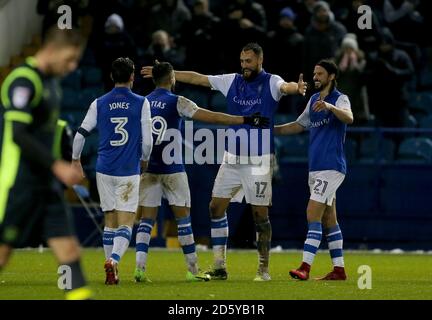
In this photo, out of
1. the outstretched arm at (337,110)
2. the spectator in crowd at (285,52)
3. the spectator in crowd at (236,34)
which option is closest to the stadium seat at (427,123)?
the spectator in crowd at (285,52)

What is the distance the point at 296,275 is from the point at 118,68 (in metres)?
3.08

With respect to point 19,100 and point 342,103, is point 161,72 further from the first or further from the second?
point 19,100

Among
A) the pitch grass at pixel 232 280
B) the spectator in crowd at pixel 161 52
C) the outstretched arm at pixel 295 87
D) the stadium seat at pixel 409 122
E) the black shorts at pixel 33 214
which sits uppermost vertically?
the spectator in crowd at pixel 161 52

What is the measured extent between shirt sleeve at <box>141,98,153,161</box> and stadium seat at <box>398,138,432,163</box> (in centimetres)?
839

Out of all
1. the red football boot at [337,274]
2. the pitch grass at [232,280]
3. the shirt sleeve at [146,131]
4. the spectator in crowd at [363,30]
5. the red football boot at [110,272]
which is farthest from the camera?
the spectator in crowd at [363,30]

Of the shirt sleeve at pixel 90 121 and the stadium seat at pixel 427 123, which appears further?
the stadium seat at pixel 427 123

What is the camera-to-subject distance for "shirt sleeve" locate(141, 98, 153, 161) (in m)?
12.9

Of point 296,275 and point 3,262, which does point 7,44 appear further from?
point 3,262

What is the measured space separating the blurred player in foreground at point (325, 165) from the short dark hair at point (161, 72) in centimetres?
166

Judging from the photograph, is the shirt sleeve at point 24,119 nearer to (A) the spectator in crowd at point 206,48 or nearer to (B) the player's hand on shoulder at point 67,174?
(B) the player's hand on shoulder at point 67,174

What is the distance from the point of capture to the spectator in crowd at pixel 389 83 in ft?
68.5

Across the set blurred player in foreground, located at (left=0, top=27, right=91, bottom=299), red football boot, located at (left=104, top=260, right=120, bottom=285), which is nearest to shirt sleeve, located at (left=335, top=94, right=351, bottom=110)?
red football boot, located at (left=104, top=260, right=120, bottom=285)

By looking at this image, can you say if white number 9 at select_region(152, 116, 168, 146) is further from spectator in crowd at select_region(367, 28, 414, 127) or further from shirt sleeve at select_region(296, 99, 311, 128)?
spectator in crowd at select_region(367, 28, 414, 127)

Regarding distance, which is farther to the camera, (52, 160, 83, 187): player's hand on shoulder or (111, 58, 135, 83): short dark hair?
(111, 58, 135, 83): short dark hair
